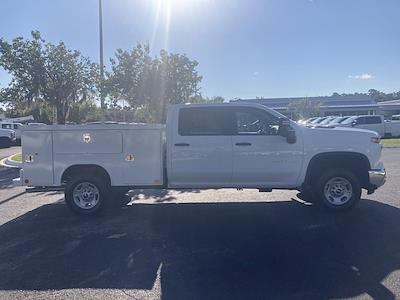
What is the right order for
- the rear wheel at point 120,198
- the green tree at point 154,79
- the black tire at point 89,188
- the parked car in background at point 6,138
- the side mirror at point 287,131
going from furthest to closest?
the parked car in background at point 6,138 → the green tree at point 154,79 → the rear wheel at point 120,198 → the black tire at point 89,188 → the side mirror at point 287,131

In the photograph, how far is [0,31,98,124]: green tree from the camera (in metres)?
21.7

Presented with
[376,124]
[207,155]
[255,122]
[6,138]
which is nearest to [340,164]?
[255,122]

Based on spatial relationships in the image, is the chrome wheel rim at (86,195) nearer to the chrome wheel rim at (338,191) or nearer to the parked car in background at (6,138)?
the chrome wheel rim at (338,191)

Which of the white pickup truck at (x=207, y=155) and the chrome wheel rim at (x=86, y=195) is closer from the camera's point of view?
the white pickup truck at (x=207, y=155)

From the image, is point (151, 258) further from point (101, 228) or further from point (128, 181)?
point (128, 181)

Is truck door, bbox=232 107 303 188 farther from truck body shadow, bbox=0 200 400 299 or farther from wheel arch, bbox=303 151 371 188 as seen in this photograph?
truck body shadow, bbox=0 200 400 299

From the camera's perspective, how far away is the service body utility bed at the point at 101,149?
7977mm

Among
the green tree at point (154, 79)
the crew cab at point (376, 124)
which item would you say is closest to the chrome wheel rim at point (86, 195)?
the green tree at point (154, 79)

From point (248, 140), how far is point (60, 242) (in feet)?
12.0

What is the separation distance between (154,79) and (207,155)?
1441cm

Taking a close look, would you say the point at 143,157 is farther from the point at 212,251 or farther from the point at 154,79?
the point at 154,79

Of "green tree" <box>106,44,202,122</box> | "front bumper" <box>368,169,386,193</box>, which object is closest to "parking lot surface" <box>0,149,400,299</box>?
"front bumper" <box>368,169,386,193</box>

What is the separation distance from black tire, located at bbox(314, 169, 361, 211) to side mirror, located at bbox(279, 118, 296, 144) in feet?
3.18

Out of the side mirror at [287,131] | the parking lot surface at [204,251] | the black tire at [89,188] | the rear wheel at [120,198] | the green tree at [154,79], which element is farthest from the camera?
the green tree at [154,79]
